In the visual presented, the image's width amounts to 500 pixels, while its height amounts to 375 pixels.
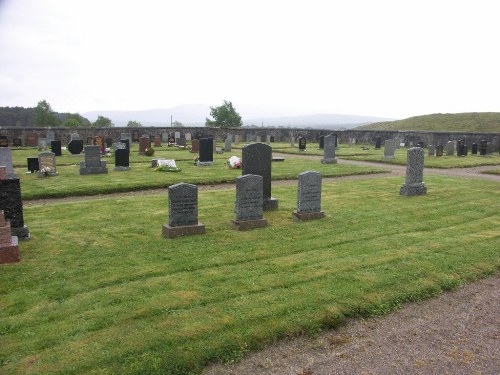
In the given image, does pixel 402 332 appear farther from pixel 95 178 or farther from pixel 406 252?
pixel 95 178

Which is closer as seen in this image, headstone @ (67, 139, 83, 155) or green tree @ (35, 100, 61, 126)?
headstone @ (67, 139, 83, 155)

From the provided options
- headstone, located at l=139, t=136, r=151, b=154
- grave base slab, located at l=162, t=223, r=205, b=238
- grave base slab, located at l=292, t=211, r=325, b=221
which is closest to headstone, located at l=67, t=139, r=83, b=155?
headstone, located at l=139, t=136, r=151, b=154

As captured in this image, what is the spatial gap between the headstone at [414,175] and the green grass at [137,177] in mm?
4923

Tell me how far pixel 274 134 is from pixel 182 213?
37.3m

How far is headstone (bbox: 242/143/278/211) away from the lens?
36.6 ft

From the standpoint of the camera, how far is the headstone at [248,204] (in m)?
9.62

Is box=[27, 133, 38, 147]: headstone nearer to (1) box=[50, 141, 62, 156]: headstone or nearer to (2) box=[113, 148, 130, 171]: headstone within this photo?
(1) box=[50, 141, 62, 156]: headstone

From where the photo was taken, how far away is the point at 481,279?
702cm

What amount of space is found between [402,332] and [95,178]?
1419 cm

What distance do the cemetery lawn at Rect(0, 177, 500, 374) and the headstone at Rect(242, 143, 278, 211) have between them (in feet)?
1.45

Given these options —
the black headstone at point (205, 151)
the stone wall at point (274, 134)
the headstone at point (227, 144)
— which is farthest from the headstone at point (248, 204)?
the stone wall at point (274, 134)

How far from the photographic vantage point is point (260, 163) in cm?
1133

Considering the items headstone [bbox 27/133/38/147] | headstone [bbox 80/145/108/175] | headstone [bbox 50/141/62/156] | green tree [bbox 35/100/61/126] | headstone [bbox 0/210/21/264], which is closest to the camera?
headstone [bbox 0/210/21/264]

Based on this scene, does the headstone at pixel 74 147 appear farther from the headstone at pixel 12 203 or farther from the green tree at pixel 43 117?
the green tree at pixel 43 117
